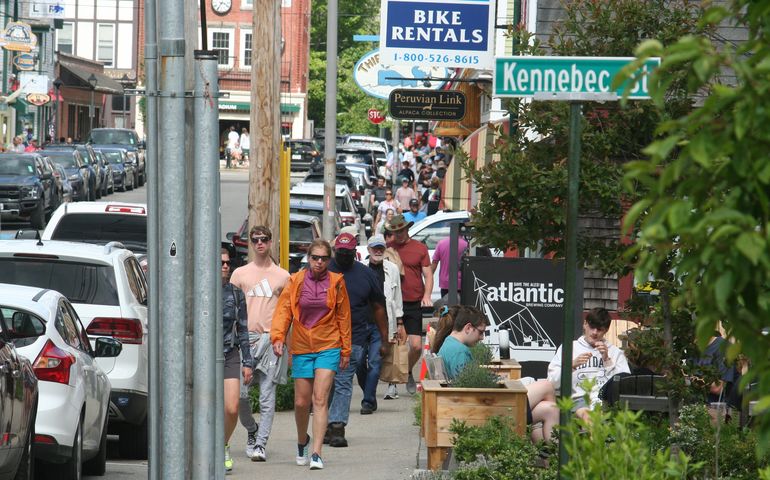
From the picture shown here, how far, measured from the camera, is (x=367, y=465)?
11117 mm

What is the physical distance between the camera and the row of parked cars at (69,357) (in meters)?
8.30

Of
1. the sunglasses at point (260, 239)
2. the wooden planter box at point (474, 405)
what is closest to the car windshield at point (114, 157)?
the sunglasses at point (260, 239)

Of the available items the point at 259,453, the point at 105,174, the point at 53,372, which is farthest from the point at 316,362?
the point at 105,174

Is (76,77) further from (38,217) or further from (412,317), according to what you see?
(412,317)

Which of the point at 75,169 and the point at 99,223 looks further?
the point at 75,169

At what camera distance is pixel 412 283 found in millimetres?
15984

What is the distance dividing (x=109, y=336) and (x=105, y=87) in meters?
71.9

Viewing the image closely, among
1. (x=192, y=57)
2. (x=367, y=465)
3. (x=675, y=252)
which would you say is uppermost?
(x=192, y=57)

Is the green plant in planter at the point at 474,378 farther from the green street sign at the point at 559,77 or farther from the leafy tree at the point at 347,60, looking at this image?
the leafy tree at the point at 347,60

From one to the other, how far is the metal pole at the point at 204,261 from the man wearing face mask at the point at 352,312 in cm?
481

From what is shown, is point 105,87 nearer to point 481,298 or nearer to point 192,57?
point 481,298

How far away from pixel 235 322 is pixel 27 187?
84.5 ft

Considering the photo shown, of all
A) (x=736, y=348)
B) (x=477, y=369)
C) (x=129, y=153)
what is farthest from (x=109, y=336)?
(x=129, y=153)

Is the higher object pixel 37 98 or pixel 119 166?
pixel 37 98
